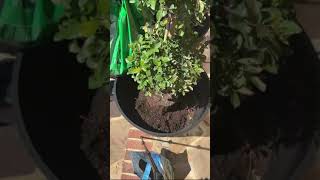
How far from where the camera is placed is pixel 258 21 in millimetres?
1273

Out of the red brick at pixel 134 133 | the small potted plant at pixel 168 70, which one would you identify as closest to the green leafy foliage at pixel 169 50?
the small potted plant at pixel 168 70

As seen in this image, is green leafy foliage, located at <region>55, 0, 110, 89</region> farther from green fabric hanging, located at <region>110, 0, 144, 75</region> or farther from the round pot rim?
the round pot rim

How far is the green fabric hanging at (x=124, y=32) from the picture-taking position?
1261mm

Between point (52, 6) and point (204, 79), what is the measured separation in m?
0.41

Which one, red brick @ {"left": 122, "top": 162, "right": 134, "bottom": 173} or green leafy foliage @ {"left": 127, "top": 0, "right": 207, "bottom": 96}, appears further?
red brick @ {"left": 122, "top": 162, "right": 134, "bottom": 173}

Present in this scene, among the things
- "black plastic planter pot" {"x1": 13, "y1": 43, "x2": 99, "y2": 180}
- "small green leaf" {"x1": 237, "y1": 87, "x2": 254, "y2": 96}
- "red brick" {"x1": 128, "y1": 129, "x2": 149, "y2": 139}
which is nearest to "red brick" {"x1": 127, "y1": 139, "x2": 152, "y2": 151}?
"red brick" {"x1": 128, "y1": 129, "x2": 149, "y2": 139}

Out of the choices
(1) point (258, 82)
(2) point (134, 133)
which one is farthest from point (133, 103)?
(1) point (258, 82)

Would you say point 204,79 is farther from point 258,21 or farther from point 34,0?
point 34,0

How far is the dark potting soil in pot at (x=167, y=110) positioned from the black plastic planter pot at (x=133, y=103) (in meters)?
0.01

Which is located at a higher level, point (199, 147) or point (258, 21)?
point (258, 21)

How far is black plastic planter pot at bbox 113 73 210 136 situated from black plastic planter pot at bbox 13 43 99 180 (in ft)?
0.27

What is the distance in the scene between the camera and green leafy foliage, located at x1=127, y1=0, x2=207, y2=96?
123 cm

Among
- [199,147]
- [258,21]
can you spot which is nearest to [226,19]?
[258,21]

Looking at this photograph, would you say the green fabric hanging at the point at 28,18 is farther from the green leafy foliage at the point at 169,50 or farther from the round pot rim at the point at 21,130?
the green leafy foliage at the point at 169,50
